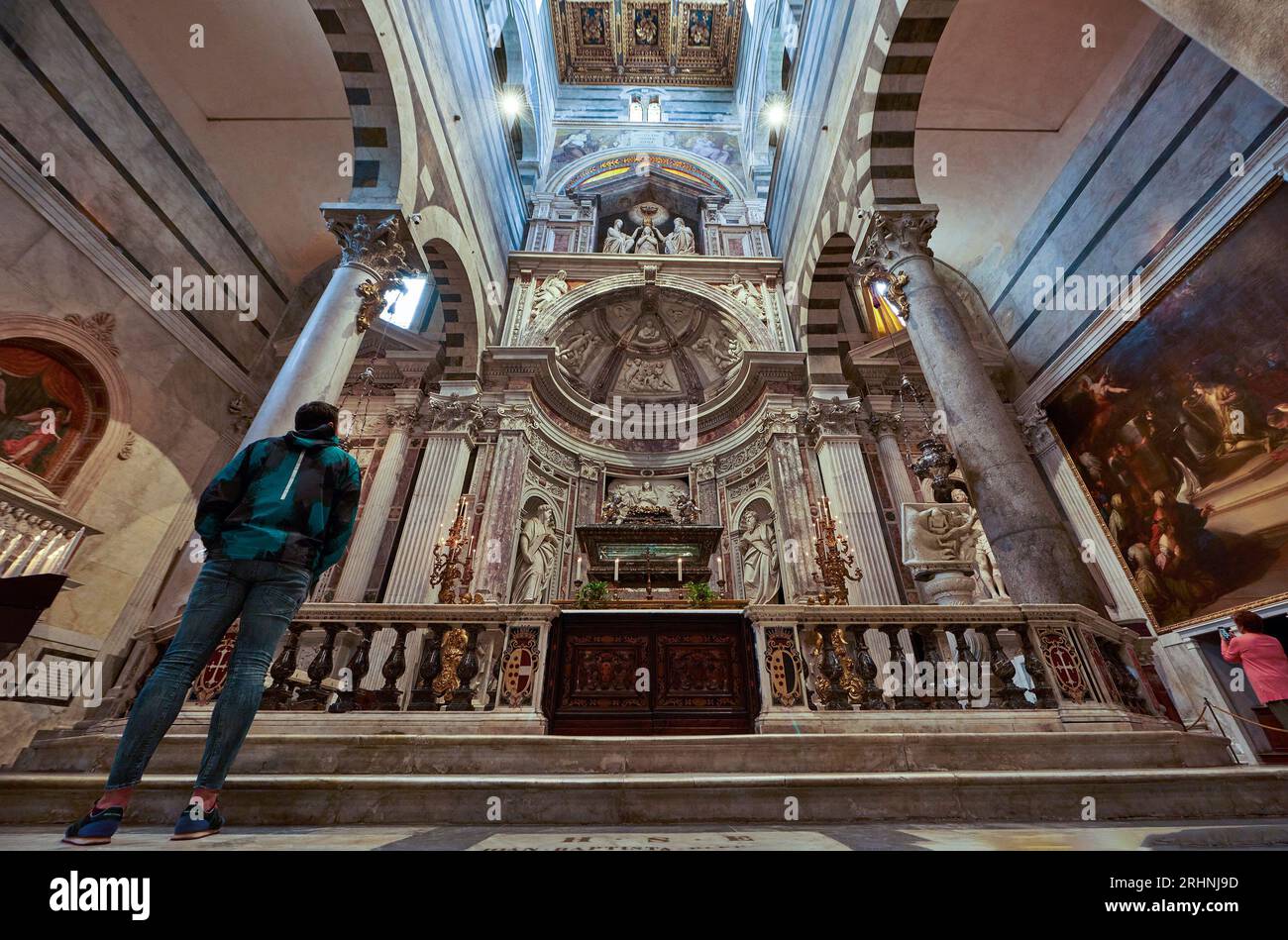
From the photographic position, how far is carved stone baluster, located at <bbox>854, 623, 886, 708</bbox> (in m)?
4.08

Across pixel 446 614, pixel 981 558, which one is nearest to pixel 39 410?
pixel 446 614

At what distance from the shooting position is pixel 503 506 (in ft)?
31.7

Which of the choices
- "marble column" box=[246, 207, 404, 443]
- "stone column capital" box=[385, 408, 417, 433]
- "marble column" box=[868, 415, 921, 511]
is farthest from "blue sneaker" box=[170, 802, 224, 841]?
"marble column" box=[868, 415, 921, 511]

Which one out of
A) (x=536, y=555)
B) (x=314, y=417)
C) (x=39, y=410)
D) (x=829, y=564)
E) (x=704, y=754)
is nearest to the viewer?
(x=314, y=417)

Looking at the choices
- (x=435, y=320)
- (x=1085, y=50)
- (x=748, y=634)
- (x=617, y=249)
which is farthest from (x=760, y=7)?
(x=748, y=634)

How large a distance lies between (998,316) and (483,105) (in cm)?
1199

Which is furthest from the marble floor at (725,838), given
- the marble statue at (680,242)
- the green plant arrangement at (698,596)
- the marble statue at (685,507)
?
the marble statue at (680,242)

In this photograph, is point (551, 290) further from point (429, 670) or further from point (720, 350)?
point (429, 670)

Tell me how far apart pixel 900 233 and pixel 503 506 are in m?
7.44

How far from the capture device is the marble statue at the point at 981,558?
6457mm

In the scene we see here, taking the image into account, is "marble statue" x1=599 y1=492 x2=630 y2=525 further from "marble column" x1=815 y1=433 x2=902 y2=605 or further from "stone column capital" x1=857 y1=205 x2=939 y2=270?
"stone column capital" x1=857 y1=205 x2=939 y2=270

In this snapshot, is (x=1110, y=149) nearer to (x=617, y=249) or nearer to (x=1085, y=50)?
(x=1085, y=50)

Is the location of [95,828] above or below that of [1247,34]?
below
